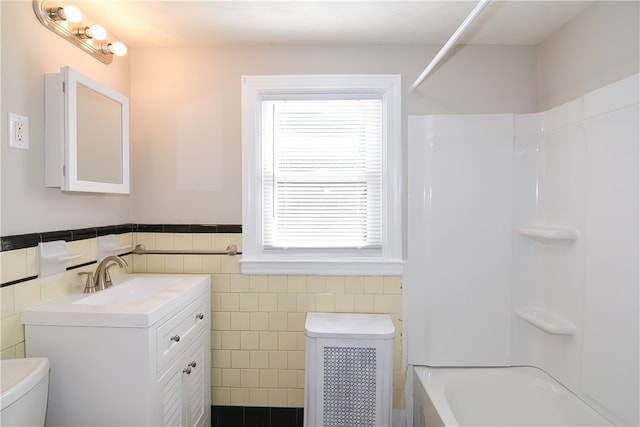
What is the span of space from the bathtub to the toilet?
165 centimetres

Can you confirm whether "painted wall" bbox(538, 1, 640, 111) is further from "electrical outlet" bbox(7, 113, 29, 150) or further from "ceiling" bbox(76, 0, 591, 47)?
"electrical outlet" bbox(7, 113, 29, 150)

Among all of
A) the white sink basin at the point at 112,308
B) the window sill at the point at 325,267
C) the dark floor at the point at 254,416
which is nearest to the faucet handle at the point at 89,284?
the white sink basin at the point at 112,308

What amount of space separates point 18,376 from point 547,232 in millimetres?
2372

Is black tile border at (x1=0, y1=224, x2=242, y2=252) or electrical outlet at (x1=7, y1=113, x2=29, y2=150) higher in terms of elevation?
electrical outlet at (x1=7, y1=113, x2=29, y2=150)

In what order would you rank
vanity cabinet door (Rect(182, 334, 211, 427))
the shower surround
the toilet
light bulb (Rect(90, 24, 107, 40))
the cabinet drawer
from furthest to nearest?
the shower surround
vanity cabinet door (Rect(182, 334, 211, 427))
light bulb (Rect(90, 24, 107, 40))
the cabinet drawer
the toilet

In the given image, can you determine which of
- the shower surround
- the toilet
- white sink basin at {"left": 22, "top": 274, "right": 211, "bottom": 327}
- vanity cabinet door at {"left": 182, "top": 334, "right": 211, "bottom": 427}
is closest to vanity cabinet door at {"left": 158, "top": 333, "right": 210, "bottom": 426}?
vanity cabinet door at {"left": 182, "top": 334, "right": 211, "bottom": 427}

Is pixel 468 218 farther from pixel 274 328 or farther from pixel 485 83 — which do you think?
pixel 274 328

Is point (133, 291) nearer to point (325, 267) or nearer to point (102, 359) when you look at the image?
point (102, 359)

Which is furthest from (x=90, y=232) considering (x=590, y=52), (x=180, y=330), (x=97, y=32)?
(x=590, y=52)

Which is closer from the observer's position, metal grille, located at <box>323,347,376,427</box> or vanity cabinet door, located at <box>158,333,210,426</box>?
vanity cabinet door, located at <box>158,333,210,426</box>

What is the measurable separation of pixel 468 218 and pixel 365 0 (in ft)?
4.35

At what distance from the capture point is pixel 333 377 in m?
1.89

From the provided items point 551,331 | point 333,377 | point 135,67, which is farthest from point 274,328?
point 135,67

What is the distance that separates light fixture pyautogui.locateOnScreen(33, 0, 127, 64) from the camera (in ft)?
4.92
